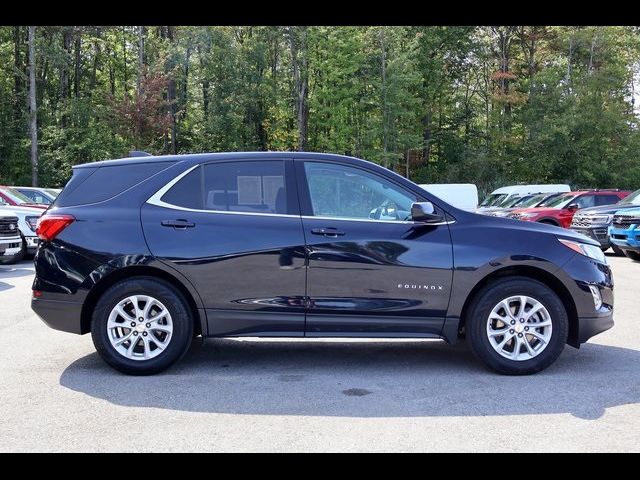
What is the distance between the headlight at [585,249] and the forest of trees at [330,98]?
29.6 meters

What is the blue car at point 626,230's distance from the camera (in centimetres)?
1383

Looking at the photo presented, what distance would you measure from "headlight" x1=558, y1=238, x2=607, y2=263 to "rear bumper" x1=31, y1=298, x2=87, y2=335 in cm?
413

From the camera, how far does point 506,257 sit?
17.5 ft

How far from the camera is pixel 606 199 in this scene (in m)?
19.0

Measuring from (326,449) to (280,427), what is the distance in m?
0.49

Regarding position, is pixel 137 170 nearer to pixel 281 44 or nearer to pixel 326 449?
pixel 326 449

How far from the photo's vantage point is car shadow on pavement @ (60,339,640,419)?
460 cm

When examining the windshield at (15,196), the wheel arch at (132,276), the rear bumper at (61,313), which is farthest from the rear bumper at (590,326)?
the windshield at (15,196)

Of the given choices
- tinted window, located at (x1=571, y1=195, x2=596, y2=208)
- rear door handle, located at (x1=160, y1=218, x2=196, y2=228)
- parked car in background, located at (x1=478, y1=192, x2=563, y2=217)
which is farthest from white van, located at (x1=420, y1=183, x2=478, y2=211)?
rear door handle, located at (x1=160, y1=218, x2=196, y2=228)

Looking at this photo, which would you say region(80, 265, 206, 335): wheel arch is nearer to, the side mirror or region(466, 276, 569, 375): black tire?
the side mirror

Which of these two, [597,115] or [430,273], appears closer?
[430,273]

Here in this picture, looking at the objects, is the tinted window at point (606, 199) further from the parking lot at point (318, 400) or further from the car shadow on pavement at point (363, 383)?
the car shadow on pavement at point (363, 383)
